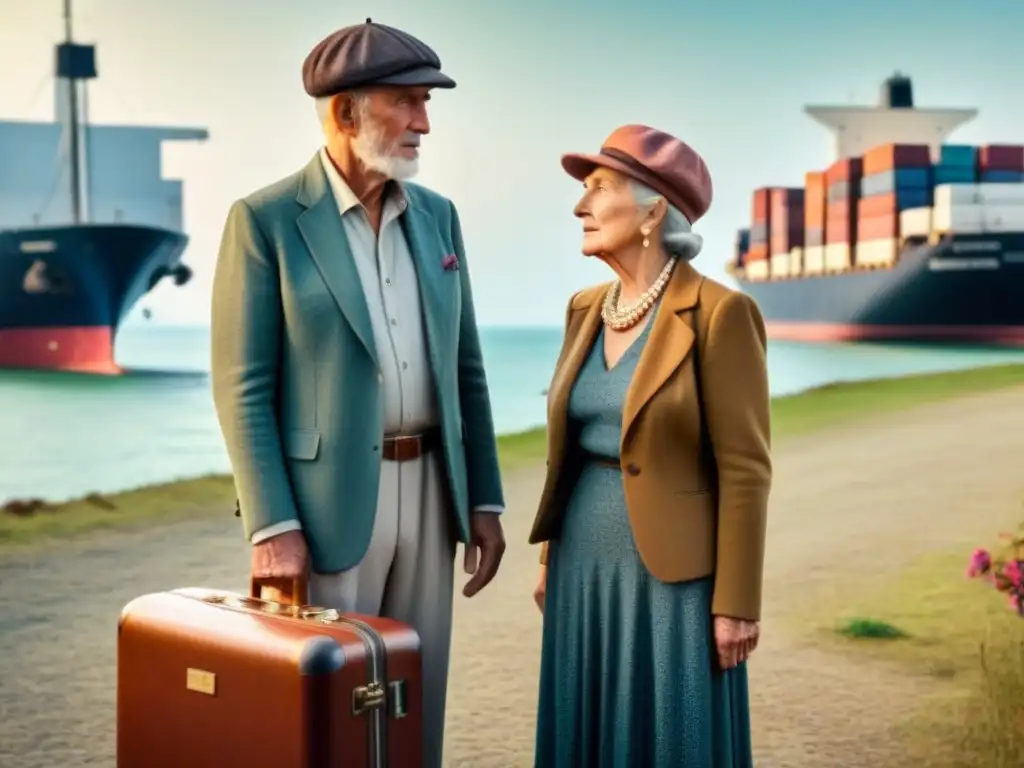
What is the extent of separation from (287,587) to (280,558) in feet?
0.16

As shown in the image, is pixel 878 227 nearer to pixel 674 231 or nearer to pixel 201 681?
pixel 674 231

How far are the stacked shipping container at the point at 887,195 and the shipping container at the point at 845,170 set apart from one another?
0.10 metres

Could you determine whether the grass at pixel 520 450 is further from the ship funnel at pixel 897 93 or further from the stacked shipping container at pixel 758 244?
the stacked shipping container at pixel 758 244

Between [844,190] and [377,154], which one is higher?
[844,190]

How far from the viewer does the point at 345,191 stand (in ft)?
6.87

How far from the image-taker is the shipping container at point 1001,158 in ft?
32.5

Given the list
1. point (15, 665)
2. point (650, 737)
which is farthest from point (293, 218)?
point (15, 665)

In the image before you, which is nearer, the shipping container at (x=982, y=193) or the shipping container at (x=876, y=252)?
the shipping container at (x=982, y=193)

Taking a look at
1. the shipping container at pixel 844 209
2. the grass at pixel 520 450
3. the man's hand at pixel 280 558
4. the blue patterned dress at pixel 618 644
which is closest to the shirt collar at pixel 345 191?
the blue patterned dress at pixel 618 644

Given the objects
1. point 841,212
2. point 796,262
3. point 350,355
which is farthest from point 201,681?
point 796,262

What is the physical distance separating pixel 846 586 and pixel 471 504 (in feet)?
11.8

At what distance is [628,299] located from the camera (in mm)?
2059

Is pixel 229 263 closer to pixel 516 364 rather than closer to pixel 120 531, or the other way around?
pixel 120 531

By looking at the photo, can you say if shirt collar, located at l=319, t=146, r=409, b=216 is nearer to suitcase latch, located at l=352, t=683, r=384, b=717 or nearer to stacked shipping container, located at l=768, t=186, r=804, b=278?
suitcase latch, located at l=352, t=683, r=384, b=717
